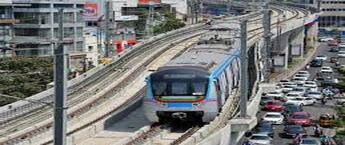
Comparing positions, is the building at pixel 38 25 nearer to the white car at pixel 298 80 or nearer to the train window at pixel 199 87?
the white car at pixel 298 80

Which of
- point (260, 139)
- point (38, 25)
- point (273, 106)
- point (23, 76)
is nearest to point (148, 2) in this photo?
point (38, 25)

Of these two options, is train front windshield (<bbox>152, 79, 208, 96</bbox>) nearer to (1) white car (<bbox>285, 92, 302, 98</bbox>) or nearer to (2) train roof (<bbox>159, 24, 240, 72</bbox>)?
(2) train roof (<bbox>159, 24, 240, 72</bbox>)

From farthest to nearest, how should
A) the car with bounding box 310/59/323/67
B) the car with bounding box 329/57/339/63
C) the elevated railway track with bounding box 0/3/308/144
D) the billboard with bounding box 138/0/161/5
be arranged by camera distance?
the billboard with bounding box 138/0/161/5
the car with bounding box 329/57/339/63
the car with bounding box 310/59/323/67
the elevated railway track with bounding box 0/3/308/144

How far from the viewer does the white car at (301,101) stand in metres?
38.1

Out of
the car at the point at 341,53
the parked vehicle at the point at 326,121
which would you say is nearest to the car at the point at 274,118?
the parked vehicle at the point at 326,121

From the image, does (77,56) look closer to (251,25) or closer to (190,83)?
(251,25)

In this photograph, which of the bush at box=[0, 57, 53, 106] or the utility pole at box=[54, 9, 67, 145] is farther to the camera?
the bush at box=[0, 57, 53, 106]

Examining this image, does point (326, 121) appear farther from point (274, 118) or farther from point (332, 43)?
point (332, 43)

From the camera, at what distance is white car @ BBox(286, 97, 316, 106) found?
38.1 metres

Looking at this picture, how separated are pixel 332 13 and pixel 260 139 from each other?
84638 millimetres

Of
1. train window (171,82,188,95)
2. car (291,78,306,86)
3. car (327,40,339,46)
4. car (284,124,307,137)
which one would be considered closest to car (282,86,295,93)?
car (291,78,306,86)

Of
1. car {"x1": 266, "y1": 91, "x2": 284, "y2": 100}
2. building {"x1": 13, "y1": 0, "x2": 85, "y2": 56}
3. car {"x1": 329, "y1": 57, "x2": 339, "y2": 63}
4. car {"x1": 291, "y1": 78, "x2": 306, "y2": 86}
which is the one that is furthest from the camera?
car {"x1": 329, "y1": 57, "x2": 339, "y2": 63}

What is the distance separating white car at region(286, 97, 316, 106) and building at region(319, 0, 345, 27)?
67769 mm

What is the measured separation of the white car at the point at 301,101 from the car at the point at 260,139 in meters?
11.7
